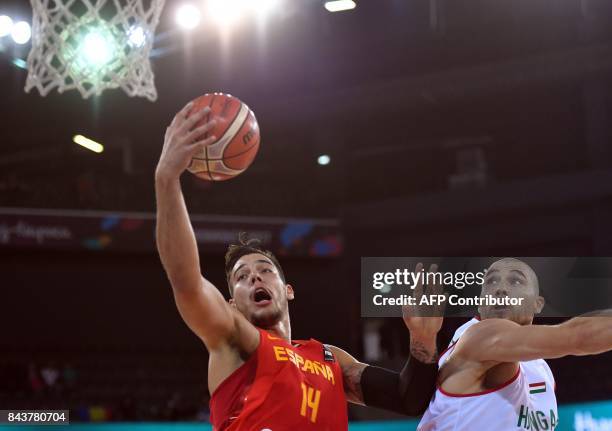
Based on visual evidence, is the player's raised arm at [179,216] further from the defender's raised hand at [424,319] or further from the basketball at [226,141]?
the defender's raised hand at [424,319]

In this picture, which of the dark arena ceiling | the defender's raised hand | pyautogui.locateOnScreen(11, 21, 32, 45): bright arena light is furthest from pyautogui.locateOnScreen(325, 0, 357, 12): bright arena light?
the defender's raised hand

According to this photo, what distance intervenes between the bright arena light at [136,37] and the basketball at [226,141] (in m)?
3.89

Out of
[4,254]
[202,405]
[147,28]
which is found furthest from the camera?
[4,254]

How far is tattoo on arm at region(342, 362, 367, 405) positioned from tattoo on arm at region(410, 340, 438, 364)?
38cm

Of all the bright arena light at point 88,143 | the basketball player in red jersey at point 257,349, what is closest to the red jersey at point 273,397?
Answer: the basketball player in red jersey at point 257,349

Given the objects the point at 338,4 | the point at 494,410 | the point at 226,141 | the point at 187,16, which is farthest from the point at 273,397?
the point at 187,16

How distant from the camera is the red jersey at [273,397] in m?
3.28

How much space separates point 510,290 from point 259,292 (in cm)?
114

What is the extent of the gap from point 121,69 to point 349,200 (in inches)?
343

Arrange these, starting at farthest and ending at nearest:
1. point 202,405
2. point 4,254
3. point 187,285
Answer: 1. point 4,254
2. point 202,405
3. point 187,285

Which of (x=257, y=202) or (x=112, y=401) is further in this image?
(x=257, y=202)

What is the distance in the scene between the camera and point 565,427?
23.9 ft

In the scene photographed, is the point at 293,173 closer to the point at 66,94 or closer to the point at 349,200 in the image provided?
the point at 349,200

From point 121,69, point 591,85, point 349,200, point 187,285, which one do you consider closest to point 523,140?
point 591,85
